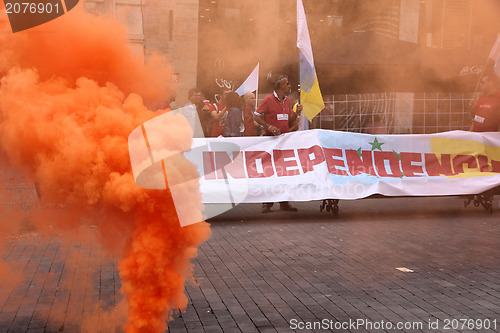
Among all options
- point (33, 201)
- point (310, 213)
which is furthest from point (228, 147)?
point (33, 201)

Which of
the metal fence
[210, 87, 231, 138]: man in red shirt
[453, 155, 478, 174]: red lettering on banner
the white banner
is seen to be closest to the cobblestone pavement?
the white banner

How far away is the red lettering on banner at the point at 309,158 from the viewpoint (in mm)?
8281

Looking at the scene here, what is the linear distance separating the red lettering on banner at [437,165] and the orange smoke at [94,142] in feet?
19.1

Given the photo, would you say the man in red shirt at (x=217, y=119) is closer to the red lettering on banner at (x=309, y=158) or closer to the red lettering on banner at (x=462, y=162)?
the red lettering on banner at (x=309, y=158)

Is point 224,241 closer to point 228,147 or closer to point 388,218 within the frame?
point 228,147

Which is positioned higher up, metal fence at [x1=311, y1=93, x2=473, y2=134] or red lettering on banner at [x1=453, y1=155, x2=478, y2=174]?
metal fence at [x1=311, y1=93, x2=473, y2=134]

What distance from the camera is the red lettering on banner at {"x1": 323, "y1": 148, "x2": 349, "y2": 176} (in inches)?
325

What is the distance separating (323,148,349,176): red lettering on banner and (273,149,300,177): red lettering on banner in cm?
44

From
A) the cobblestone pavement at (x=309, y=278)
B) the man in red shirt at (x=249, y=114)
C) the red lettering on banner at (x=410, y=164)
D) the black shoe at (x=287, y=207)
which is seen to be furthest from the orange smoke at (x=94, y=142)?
the man in red shirt at (x=249, y=114)

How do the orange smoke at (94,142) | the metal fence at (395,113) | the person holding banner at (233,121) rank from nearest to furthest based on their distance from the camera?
the orange smoke at (94,142)
the person holding banner at (233,121)
the metal fence at (395,113)

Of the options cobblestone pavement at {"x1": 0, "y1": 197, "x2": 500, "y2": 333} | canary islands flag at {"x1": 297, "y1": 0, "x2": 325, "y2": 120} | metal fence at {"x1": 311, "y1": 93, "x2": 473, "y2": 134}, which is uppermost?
canary islands flag at {"x1": 297, "y1": 0, "x2": 325, "y2": 120}

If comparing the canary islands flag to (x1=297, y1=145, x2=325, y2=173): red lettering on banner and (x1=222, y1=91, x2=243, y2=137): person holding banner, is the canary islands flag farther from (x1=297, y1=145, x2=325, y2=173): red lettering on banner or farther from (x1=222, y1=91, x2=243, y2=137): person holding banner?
(x1=222, y1=91, x2=243, y2=137): person holding banner

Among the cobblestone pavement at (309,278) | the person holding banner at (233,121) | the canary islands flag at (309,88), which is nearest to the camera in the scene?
the cobblestone pavement at (309,278)

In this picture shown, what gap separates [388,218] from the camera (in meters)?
8.25
